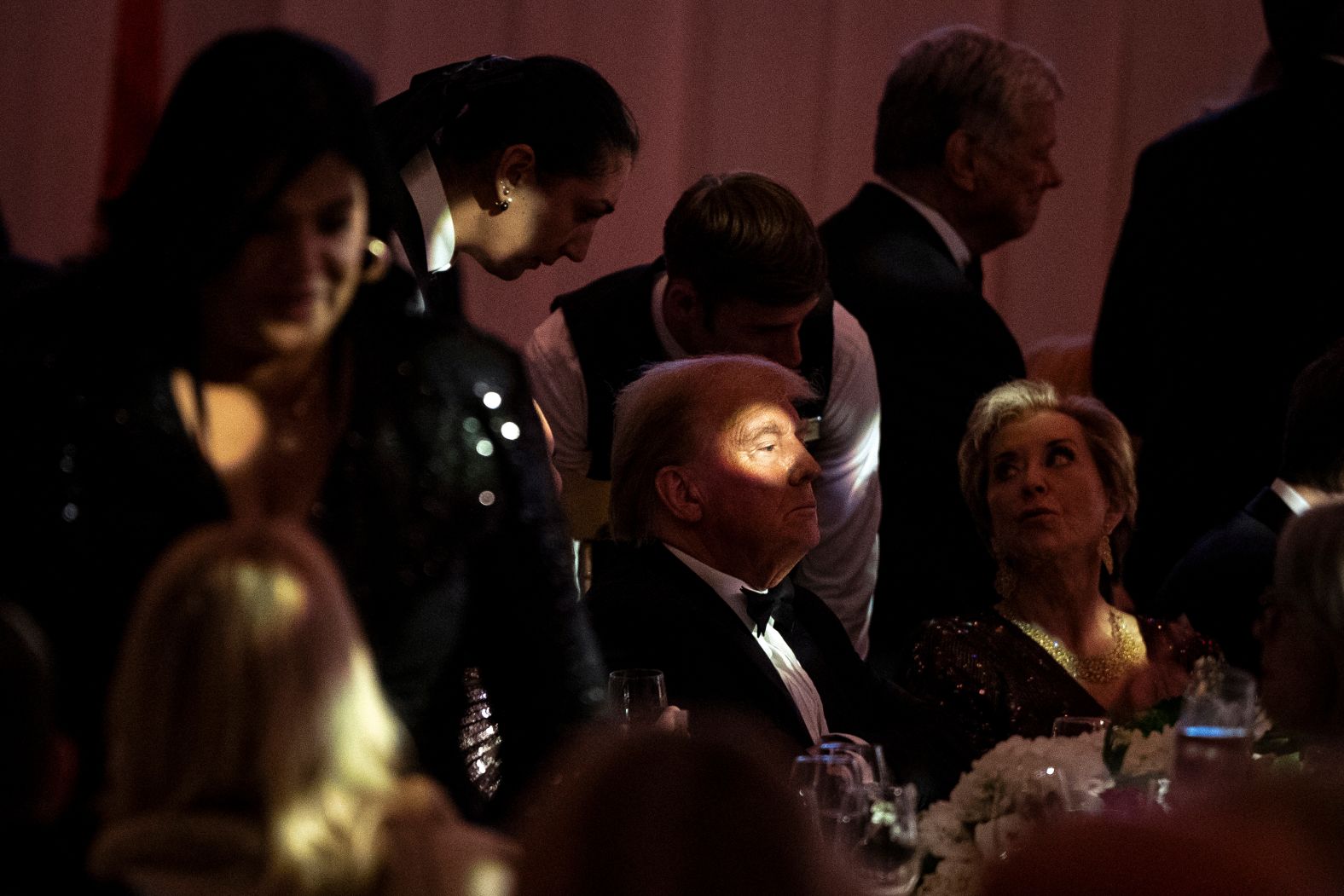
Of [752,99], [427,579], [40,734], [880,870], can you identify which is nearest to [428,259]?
[880,870]

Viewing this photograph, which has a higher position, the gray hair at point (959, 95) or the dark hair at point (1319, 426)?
the gray hair at point (959, 95)

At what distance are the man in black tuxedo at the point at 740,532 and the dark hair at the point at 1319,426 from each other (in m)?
0.83

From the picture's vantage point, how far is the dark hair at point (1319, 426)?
299cm

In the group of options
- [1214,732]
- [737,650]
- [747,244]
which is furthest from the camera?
[747,244]

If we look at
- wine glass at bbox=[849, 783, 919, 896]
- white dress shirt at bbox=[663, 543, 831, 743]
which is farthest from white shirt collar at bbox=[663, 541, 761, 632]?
wine glass at bbox=[849, 783, 919, 896]

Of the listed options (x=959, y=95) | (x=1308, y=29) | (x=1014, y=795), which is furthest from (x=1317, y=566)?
(x=1308, y=29)

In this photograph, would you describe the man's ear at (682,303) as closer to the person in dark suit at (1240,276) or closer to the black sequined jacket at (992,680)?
the black sequined jacket at (992,680)

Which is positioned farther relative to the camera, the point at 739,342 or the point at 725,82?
the point at 725,82

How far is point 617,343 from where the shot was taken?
3.24m

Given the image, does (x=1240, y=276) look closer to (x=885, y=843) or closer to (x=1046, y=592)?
(x=1046, y=592)

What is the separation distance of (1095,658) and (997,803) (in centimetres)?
113

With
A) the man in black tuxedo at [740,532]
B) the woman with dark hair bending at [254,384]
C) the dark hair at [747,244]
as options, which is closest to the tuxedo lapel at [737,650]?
the man in black tuxedo at [740,532]

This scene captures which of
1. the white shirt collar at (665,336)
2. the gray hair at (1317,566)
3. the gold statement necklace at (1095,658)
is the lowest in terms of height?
the gold statement necklace at (1095,658)

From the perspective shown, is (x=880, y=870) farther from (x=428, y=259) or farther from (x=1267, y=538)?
(x=1267, y=538)
